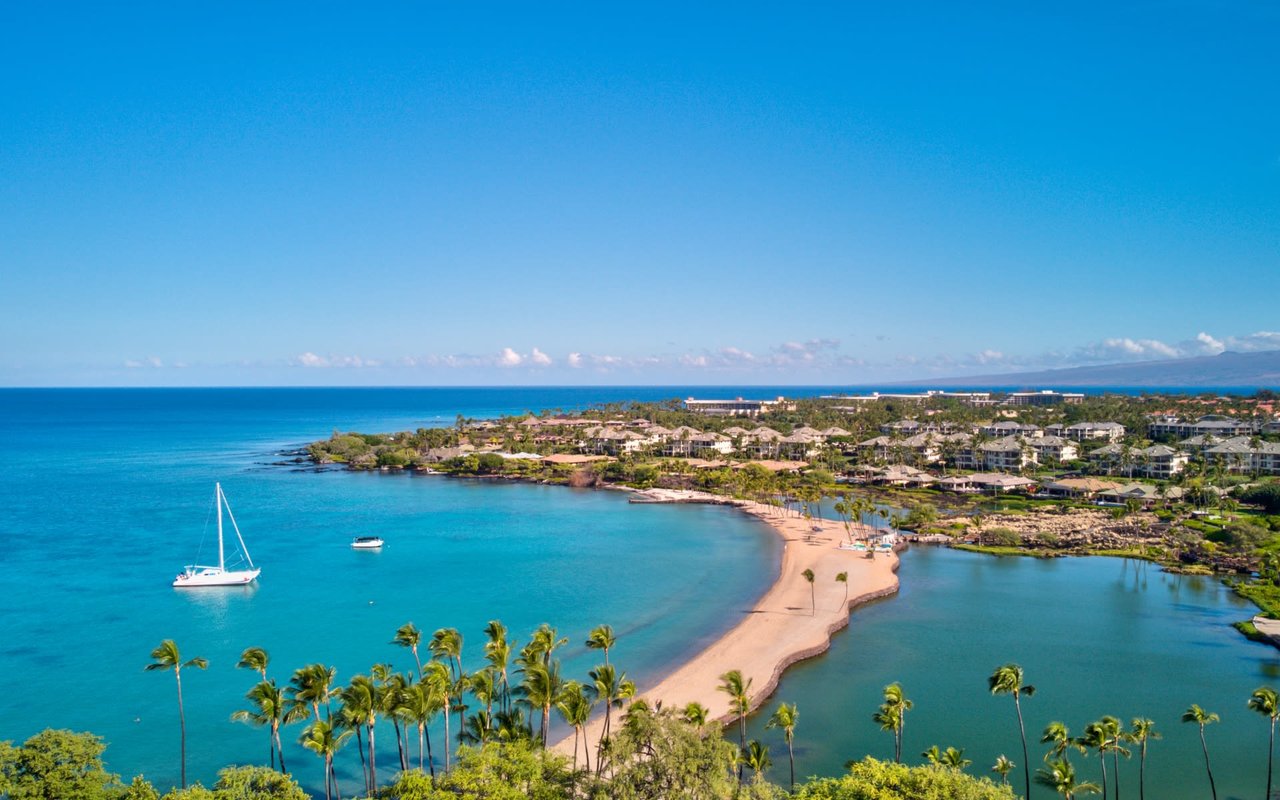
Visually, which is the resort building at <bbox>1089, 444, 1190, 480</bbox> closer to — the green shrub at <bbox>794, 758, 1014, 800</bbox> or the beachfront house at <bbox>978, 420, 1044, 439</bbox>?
the beachfront house at <bbox>978, 420, 1044, 439</bbox>

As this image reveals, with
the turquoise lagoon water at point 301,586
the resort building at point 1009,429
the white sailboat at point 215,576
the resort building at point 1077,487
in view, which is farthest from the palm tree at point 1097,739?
the resort building at point 1009,429

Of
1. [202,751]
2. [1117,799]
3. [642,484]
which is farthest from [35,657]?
[642,484]

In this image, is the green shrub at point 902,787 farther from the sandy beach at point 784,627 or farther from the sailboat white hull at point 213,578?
the sailboat white hull at point 213,578

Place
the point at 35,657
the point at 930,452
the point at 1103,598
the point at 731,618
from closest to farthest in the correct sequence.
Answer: the point at 35,657
the point at 731,618
the point at 1103,598
the point at 930,452

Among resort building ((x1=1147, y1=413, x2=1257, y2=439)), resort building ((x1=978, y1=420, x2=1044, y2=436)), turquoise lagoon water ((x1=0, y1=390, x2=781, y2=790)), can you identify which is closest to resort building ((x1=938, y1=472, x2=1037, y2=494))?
turquoise lagoon water ((x1=0, y1=390, x2=781, y2=790))

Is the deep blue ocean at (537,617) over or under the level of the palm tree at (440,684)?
under

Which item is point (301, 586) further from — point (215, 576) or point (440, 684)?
point (440, 684)

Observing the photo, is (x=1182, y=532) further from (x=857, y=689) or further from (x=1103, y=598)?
(x=857, y=689)
